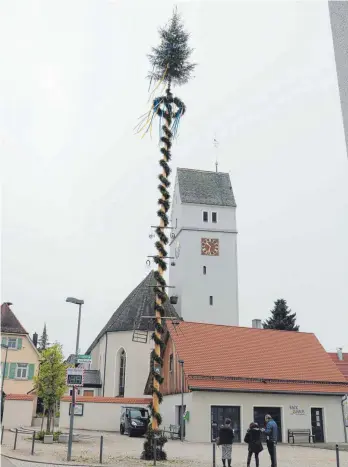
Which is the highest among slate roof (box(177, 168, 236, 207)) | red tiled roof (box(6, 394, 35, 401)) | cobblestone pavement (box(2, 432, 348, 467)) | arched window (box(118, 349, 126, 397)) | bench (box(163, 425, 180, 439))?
slate roof (box(177, 168, 236, 207))

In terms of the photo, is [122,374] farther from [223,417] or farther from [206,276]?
[223,417]

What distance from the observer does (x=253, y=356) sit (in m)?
32.8

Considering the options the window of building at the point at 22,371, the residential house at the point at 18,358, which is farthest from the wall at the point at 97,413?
the window of building at the point at 22,371

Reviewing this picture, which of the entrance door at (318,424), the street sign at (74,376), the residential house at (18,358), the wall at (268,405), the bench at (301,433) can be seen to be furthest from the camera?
the residential house at (18,358)

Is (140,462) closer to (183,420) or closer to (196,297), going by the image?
(183,420)

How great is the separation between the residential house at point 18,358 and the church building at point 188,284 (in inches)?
242

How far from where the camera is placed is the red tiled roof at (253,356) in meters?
30.1

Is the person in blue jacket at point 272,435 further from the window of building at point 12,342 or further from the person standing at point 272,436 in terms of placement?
the window of building at point 12,342

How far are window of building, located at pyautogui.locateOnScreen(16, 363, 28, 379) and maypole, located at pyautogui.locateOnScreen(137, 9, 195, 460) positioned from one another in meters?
31.3

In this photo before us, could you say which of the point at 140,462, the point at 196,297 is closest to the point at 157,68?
the point at 140,462

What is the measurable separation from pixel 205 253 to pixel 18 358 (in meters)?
21.2

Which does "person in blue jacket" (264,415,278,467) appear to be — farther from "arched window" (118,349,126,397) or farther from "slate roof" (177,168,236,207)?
"slate roof" (177,168,236,207)

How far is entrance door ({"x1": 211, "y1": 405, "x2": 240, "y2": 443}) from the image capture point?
27798 mm

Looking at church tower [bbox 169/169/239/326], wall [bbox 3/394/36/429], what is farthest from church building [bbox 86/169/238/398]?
wall [bbox 3/394/36/429]
